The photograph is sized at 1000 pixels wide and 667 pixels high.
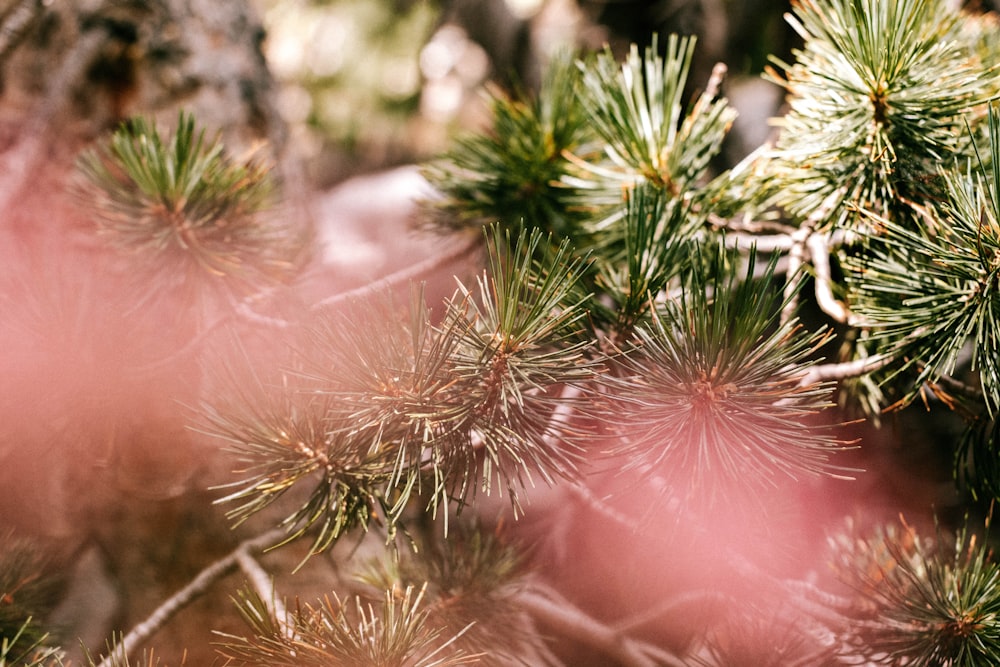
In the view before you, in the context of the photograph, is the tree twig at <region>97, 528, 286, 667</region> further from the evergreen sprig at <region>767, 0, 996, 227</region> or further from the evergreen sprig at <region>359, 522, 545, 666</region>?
the evergreen sprig at <region>767, 0, 996, 227</region>

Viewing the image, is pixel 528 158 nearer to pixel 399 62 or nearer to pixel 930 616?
pixel 930 616

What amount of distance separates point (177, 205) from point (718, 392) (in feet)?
1.83

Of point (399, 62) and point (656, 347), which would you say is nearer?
point (656, 347)

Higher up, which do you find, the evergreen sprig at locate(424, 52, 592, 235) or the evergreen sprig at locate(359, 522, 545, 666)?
the evergreen sprig at locate(424, 52, 592, 235)

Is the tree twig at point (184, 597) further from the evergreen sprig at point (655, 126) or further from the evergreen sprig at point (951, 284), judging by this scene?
the evergreen sprig at point (951, 284)

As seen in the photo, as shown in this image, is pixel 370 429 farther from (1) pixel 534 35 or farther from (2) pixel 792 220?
(1) pixel 534 35

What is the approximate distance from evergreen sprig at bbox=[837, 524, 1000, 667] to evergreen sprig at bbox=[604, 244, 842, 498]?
0.68 feet

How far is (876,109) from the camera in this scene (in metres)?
0.49

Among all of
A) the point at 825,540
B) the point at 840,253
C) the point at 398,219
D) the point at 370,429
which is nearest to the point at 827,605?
the point at 825,540

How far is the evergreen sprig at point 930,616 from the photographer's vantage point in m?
0.50

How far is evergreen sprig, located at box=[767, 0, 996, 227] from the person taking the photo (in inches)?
18.6

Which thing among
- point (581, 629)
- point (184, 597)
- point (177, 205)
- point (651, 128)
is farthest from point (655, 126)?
point (184, 597)

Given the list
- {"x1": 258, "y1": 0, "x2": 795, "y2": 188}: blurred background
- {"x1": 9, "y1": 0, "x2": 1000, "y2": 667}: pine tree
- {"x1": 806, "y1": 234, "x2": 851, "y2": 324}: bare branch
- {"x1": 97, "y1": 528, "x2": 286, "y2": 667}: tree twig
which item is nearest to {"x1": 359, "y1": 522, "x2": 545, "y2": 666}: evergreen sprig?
{"x1": 9, "y1": 0, "x2": 1000, "y2": 667}: pine tree

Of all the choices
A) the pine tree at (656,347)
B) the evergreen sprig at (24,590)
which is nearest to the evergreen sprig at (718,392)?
the pine tree at (656,347)
